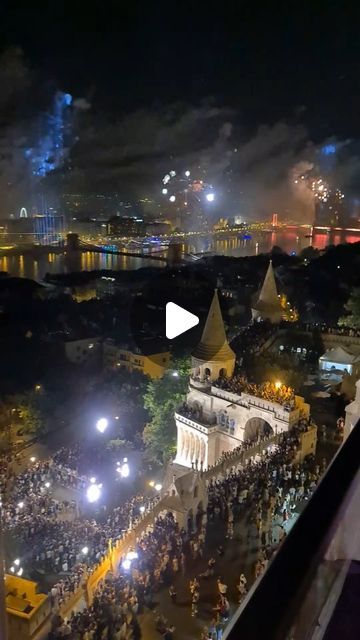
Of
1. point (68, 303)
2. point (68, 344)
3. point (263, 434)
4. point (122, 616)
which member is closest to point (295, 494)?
point (122, 616)

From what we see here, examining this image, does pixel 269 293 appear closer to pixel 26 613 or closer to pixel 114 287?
pixel 26 613

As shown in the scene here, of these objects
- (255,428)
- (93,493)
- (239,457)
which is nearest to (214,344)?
(255,428)

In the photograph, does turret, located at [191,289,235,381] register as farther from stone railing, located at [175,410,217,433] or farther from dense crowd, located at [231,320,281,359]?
dense crowd, located at [231,320,281,359]

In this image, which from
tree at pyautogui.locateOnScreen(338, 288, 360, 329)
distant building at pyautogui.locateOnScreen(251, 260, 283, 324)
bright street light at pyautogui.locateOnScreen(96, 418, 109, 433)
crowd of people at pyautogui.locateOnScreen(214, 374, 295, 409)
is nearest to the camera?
crowd of people at pyautogui.locateOnScreen(214, 374, 295, 409)

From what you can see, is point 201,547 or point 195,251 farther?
point 195,251

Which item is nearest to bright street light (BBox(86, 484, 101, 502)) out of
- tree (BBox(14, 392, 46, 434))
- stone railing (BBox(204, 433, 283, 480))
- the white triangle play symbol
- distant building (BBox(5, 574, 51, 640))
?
stone railing (BBox(204, 433, 283, 480))
